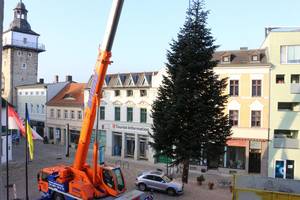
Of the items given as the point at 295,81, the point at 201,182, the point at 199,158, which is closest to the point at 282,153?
the point at 295,81

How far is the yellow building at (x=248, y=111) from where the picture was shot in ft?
105

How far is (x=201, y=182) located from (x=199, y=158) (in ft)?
13.3

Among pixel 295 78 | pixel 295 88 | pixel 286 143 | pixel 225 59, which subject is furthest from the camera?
pixel 225 59

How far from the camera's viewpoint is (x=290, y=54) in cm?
3166

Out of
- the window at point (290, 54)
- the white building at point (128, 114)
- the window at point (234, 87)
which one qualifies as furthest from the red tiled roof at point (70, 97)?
the window at point (290, 54)

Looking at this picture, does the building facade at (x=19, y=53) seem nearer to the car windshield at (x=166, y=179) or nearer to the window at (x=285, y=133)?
the car windshield at (x=166, y=179)

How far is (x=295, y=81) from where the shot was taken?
31484mm

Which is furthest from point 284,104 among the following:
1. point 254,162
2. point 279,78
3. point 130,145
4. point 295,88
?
point 130,145

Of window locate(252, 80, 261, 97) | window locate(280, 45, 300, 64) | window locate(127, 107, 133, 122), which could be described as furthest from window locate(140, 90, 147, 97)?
window locate(280, 45, 300, 64)

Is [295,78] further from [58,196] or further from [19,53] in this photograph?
[19,53]

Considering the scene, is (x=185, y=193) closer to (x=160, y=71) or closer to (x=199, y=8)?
(x=199, y=8)

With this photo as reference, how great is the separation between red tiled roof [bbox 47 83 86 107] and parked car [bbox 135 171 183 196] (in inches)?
962

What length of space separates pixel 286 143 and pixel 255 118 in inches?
147

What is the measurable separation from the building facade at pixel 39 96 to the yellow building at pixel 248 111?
102 ft
